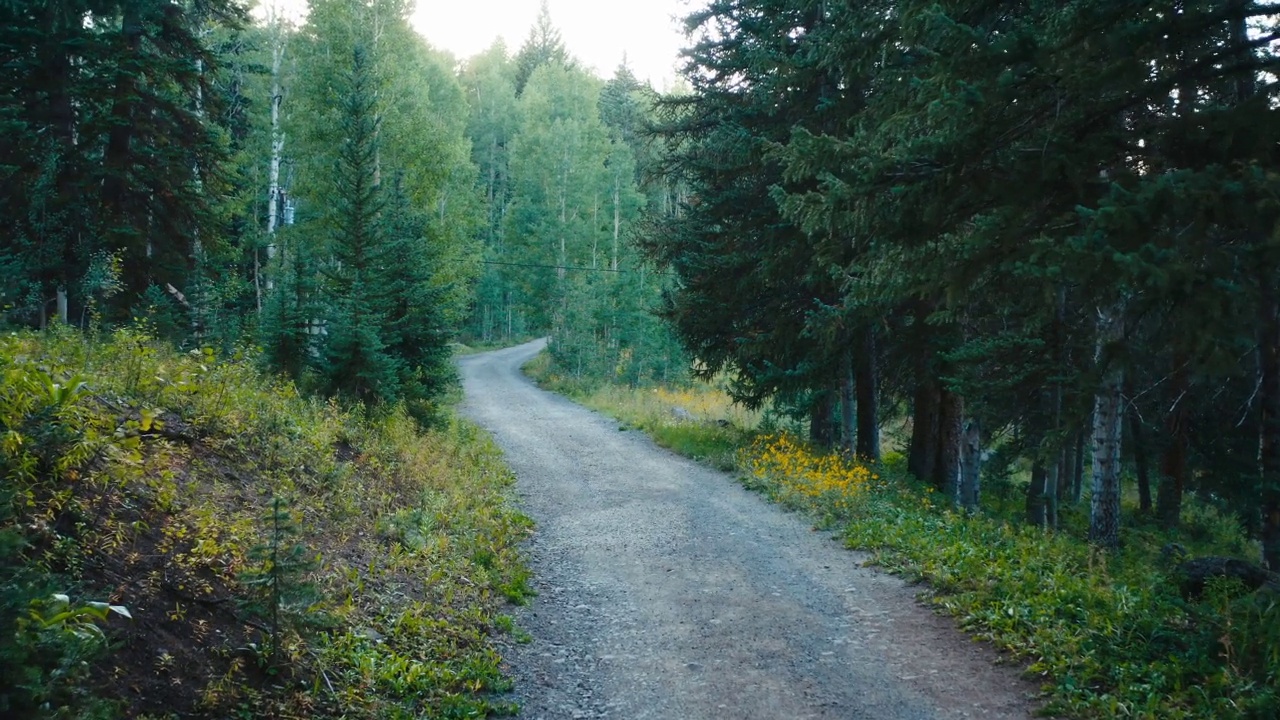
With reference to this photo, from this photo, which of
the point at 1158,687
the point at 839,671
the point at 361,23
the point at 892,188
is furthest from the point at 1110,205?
the point at 361,23

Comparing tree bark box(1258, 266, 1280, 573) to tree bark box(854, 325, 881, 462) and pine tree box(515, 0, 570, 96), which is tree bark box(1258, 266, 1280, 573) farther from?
pine tree box(515, 0, 570, 96)

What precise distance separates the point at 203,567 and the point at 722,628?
165 inches

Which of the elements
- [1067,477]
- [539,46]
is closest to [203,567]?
[1067,477]

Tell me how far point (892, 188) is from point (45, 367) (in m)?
7.02

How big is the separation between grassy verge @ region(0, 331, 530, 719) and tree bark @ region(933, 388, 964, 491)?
8.96 meters

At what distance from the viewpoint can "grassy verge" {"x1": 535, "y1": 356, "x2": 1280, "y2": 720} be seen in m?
4.77

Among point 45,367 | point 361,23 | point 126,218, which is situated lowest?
point 45,367

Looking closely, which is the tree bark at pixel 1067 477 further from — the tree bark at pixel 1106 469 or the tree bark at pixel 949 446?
the tree bark at pixel 1106 469

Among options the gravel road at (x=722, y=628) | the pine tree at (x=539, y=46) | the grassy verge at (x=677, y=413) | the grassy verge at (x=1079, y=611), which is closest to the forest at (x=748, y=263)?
the grassy verge at (x=1079, y=611)

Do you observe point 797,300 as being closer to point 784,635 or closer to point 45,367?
point 784,635

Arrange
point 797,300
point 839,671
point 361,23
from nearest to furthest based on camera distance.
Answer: point 839,671, point 797,300, point 361,23

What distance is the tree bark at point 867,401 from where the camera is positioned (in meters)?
14.0

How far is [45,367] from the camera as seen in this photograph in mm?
6012

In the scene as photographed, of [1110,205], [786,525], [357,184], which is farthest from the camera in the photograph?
[357,184]
